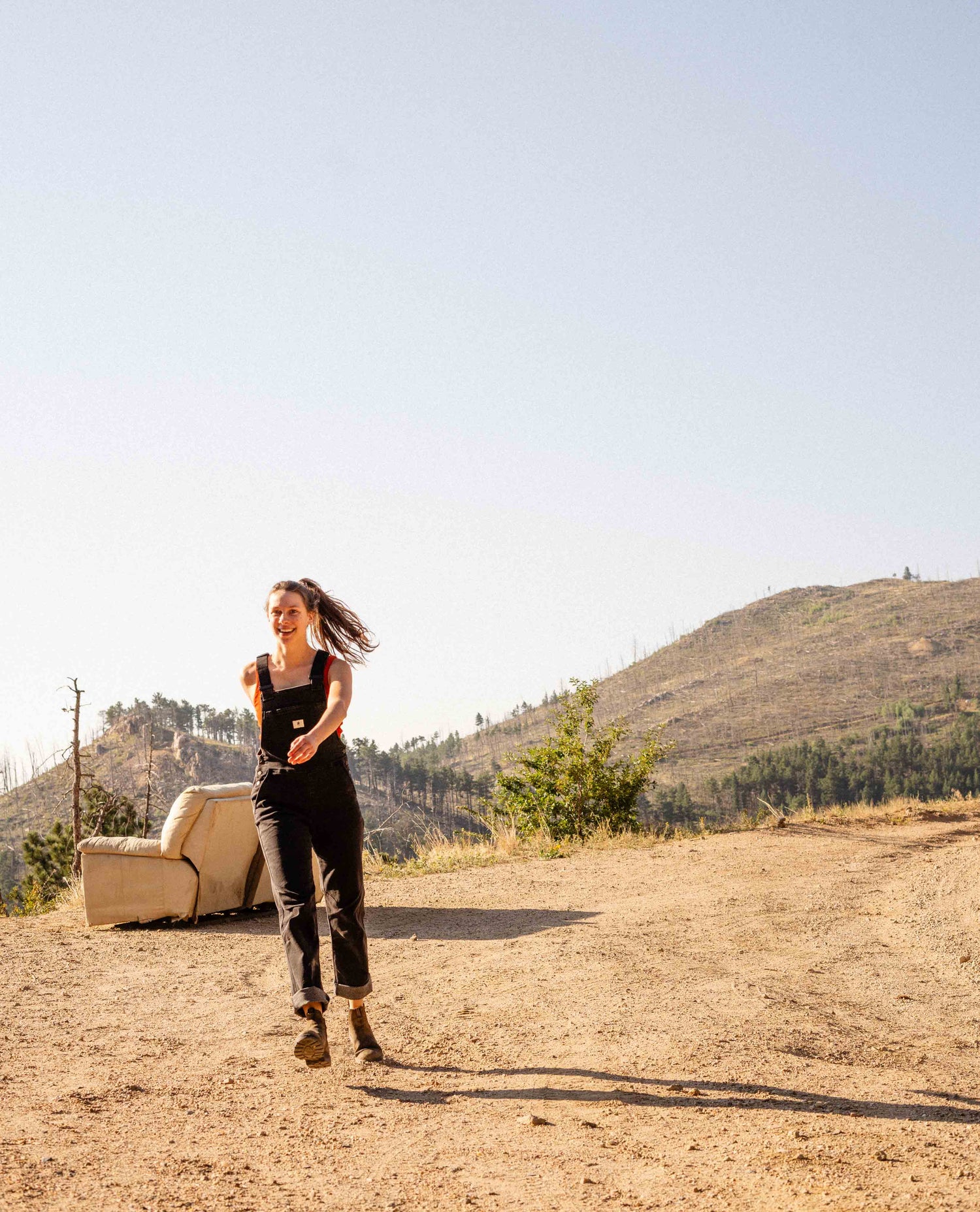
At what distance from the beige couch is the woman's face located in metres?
4.31

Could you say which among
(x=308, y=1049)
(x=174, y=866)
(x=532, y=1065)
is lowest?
(x=532, y=1065)

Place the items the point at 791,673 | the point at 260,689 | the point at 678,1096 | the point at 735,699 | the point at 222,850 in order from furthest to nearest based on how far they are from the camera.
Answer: the point at 791,673 < the point at 735,699 < the point at 222,850 < the point at 260,689 < the point at 678,1096

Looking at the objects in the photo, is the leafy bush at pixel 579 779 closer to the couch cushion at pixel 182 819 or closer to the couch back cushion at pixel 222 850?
the couch back cushion at pixel 222 850

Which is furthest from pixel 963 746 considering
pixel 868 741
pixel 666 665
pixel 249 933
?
pixel 249 933

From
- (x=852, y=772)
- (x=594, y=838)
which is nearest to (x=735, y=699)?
(x=852, y=772)

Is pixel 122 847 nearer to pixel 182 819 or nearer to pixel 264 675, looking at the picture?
pixel 182 819

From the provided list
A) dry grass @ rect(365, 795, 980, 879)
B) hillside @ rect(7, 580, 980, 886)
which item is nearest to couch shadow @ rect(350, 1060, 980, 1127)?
dry grass @ rect(365, 795, 980, 879)

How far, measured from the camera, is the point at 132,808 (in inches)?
1220

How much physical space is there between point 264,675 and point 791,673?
10231cm

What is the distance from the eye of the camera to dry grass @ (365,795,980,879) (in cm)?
1200

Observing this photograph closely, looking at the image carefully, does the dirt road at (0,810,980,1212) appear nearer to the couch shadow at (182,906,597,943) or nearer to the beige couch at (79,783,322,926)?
the couch shadow at (182,906,597,943)

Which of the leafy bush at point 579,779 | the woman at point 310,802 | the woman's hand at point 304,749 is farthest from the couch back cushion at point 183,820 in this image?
the leafy bush at point 579,779

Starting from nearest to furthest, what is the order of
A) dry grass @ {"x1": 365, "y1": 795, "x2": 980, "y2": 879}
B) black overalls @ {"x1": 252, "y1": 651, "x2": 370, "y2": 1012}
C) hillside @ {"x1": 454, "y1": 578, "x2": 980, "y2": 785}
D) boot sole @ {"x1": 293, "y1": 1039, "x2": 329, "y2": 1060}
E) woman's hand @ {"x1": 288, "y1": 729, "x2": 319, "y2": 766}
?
boot sole @ {"x1": 293, "y1": 1039, "x2": 329, "y2": 1060} → woman's hand @ {"x1": 288, "y1": 729, "x2": 319, "y2": 766} → black overalls @ {"x1": 252, "y1": 651, "x2": 370, "y2": 1012} → dry grass @ {"x1": 365, "y1": 795, "x2": 980, "y2": 879} → hillside @ {"x1": 454, "y1": 578, "x2": 980, "y2": 785}

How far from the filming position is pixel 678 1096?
3.75 meters
